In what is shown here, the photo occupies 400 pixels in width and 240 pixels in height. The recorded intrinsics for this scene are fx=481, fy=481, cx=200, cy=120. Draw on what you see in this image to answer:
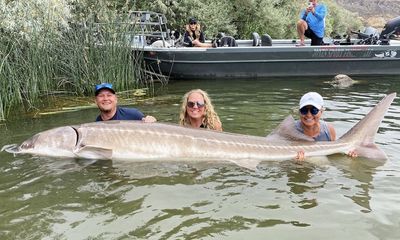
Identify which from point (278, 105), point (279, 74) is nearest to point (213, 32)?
point (279, 74)

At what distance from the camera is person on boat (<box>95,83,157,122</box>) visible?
5797mm

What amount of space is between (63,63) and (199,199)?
6.72m

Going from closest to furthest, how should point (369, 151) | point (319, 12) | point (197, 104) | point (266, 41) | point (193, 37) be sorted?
point (369, 151)
point (197, 104)
point (319, 12)
point (193, 37)
point (266, 41)

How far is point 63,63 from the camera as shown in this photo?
10.3 m

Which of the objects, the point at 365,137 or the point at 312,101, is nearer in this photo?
the point at 312,101

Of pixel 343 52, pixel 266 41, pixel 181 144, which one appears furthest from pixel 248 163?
pixel 266 41

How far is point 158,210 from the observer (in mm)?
4289

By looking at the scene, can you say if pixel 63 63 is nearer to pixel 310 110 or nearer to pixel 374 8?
pixel 310 110

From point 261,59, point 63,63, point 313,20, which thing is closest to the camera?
point 63,63

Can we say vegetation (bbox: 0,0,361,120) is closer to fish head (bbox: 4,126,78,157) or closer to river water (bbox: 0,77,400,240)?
fish head (bbox: 4,126,78,157)

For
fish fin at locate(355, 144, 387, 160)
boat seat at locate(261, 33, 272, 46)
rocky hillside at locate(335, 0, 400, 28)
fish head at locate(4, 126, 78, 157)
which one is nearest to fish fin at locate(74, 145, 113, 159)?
fish head at locate(4, 126, 78, 157)

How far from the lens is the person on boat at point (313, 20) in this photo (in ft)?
43.7

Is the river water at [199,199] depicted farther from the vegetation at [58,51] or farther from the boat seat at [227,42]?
the boat seat at [227,42]

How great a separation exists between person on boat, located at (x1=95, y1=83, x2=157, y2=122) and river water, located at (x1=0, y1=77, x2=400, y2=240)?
0.79 metres
